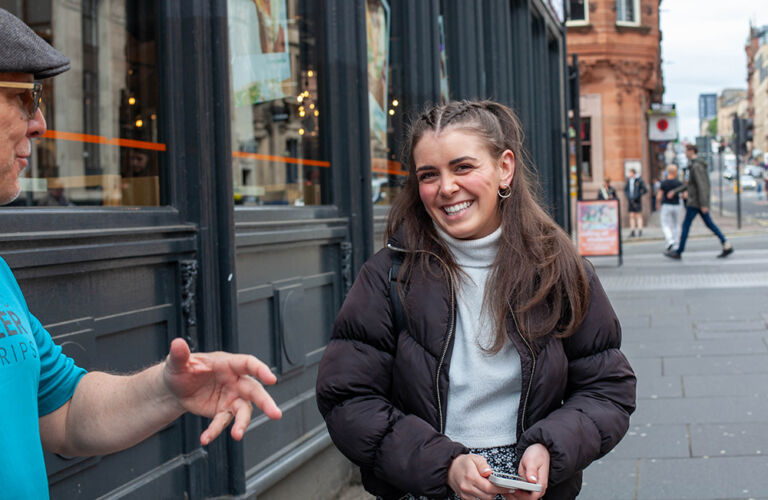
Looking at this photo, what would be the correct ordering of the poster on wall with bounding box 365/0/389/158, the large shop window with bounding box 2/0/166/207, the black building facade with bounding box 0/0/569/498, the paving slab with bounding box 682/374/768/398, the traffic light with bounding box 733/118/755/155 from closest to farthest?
the black building facade with bounding box 0/0/569/498, the large shop window with bounding box 2/0/166/207, the poster on wall with bounding box 365/0/389/158, the paving slab with bounding box 682/374/768/398, the traffic light with bounding box 733/118/755/155

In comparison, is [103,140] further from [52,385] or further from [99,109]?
[52,385]

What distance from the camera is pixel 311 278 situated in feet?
16.7

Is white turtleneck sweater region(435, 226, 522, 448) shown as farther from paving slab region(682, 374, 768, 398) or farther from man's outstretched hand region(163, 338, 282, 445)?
paving slab region(682, 374, 768, 398)

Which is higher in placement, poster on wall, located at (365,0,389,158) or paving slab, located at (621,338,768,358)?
poster on wall, located at (365,0,389,158)

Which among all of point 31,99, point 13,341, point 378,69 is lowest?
point 13,341

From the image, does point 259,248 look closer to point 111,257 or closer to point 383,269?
point 111,257

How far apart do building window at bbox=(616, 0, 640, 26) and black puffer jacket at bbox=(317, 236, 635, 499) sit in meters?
32.7

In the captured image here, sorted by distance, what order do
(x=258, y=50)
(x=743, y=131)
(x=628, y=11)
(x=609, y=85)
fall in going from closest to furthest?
(x=258, y=50) < (x=743, y=131) < (x=609, y=85) < (x=628, y=11)

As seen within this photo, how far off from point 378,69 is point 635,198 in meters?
22.7

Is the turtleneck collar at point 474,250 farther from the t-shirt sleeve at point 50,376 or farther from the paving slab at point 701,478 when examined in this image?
the paving slab at point 701,478

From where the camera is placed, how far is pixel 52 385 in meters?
1.93

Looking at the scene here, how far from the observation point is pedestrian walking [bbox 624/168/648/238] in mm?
26833

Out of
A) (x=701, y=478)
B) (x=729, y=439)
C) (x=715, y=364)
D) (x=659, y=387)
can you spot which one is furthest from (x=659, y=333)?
(x=701, y=478)

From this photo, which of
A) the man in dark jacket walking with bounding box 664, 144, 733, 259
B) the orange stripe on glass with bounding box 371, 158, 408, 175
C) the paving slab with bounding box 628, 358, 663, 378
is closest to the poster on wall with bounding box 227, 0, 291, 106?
the orange stripe on glass with bounding box 371, 158, 408, 175
